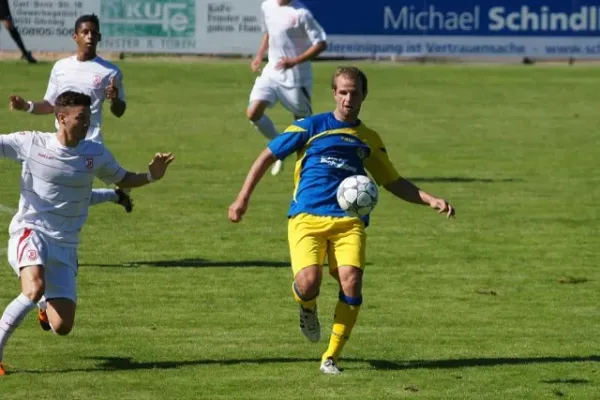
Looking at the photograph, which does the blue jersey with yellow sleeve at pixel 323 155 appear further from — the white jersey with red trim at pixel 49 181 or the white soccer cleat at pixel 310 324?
the white jersey with red trim at pixel 49 181

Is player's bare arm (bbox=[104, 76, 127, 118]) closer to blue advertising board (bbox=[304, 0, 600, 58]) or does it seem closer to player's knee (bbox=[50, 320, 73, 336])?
player's knee (bbox=[50, 320, 73, 336])

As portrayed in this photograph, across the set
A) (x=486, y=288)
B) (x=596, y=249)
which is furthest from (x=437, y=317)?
(x=596, y=249)

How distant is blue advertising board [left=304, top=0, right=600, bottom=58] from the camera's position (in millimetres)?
35000

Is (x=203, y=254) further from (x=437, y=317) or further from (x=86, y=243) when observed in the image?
(x=437, y=317)

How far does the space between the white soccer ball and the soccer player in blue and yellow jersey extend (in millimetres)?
84

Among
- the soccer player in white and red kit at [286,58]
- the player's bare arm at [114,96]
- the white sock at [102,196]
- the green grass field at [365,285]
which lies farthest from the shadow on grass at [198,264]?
the soccer player in white and red kit at [286,58]

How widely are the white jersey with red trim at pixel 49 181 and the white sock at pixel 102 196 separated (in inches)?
134

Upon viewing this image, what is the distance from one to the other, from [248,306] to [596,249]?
4.26 meters

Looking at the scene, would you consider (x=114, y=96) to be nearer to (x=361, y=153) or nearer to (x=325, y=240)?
(x=361, y=153)

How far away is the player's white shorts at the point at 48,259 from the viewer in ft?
28.0

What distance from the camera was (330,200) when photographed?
881 centimetres

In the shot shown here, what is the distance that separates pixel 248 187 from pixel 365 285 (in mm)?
3399

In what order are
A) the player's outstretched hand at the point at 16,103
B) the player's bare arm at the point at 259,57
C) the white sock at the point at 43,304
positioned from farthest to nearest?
1. the player's bare arm at the point at 259,57
2. the player's outstretched hand at the point at 16,103
3. the white sock at the point at 43,304

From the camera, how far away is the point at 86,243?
1349 centimetres
